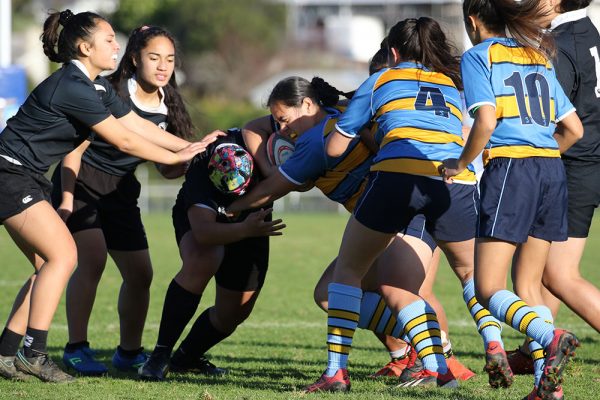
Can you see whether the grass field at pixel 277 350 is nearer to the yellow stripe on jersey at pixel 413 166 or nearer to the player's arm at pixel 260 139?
the yellow stripe on jersey at pixel 413 166

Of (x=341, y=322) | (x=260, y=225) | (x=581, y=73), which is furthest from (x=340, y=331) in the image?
(x=581, y=73)

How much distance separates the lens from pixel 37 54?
5375 centimetres

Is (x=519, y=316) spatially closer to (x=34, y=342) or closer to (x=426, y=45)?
(x=426, y=45)

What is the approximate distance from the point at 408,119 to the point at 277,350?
2712 mm

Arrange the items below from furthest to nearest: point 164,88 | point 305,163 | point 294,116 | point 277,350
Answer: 1. point 277,350
2. point 164,88
3. point 294,116
4. point 305,163

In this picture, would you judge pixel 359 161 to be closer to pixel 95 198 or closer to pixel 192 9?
pixel 95 198

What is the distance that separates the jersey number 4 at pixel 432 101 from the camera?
4684 millimetres

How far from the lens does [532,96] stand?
14.6 feet

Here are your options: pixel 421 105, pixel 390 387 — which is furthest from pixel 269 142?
pixel 390 387

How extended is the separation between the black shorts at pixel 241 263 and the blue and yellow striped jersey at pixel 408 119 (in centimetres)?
129

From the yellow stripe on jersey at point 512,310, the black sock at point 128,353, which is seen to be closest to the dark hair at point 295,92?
the yellow stripe on jersey at point 512,310

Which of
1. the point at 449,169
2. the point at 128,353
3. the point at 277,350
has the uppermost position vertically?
the point at 449,169

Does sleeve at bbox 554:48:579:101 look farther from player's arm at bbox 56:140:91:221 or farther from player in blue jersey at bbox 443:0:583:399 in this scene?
player's arm at bbox 56:140:91:221

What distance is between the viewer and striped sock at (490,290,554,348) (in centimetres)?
424
